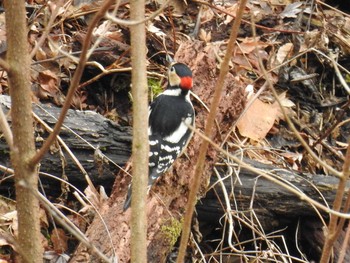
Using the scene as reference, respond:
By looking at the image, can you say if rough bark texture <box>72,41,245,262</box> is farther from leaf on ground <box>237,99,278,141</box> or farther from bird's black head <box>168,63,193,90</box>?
leaf on ground <box>237,99,278,141</box>

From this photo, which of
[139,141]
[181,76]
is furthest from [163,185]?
[139,141]

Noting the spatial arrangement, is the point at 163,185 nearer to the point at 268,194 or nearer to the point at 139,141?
the point at 268,194

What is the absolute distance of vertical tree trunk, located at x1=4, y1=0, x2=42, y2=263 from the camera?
69.1 inches

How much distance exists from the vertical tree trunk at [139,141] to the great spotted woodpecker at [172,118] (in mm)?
2591

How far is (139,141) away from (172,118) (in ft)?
10.3

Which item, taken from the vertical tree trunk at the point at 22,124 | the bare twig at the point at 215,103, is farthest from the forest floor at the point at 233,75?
the bare twig at the point at 215,103

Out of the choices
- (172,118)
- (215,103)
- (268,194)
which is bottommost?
(268,194)

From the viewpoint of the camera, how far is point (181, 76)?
484 centimetres

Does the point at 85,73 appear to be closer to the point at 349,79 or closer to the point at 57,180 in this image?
the point at 57,180

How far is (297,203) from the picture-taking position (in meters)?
4.91

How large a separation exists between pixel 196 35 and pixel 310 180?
2223mm

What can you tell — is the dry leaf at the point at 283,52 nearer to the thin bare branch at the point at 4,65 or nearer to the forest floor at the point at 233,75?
the forest floor at the point at 233,75

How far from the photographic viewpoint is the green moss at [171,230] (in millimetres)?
4148

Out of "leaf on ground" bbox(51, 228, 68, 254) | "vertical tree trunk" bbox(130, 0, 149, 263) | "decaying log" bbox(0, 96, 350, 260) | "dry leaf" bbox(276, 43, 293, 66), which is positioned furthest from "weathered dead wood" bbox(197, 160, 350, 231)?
"vertical tree trunk" bbox(130, 0, 149, 263)
